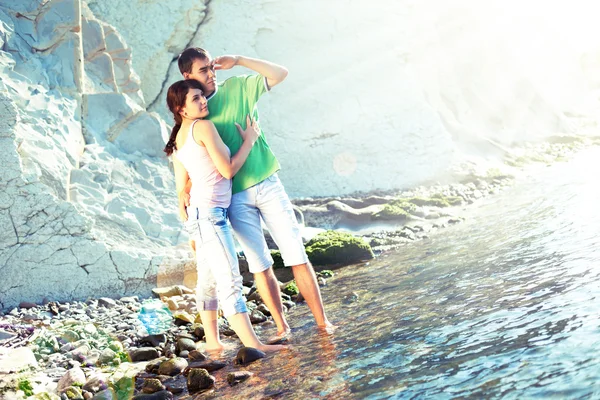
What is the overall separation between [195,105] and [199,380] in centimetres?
201

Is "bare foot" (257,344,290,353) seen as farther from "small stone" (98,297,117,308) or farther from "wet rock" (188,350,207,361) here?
"small stone" (98,297,117,308)

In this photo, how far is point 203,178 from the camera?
487cm

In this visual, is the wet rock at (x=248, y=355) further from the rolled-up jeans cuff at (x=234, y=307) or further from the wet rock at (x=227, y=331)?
the wet rock at (x=227, y=331)

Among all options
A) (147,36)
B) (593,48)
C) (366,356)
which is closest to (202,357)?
(366,356)

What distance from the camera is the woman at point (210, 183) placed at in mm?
4738

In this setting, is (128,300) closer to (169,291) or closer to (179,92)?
(169,291)

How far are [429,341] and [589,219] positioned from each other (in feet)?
16.1

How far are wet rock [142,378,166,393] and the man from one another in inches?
47.4

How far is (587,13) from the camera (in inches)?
1906

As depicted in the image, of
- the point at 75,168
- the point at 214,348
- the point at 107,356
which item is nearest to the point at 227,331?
the point at 214,348

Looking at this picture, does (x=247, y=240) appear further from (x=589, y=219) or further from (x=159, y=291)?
(x=589, y=219)

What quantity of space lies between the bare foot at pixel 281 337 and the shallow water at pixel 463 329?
0.44ft

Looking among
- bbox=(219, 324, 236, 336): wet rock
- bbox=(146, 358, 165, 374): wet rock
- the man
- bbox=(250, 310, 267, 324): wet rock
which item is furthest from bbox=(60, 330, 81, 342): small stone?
the man

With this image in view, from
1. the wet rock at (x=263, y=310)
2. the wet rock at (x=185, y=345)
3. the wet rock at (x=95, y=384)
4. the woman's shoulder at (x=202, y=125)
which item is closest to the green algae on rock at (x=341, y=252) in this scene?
the wet rock at (x=263, y=310)
